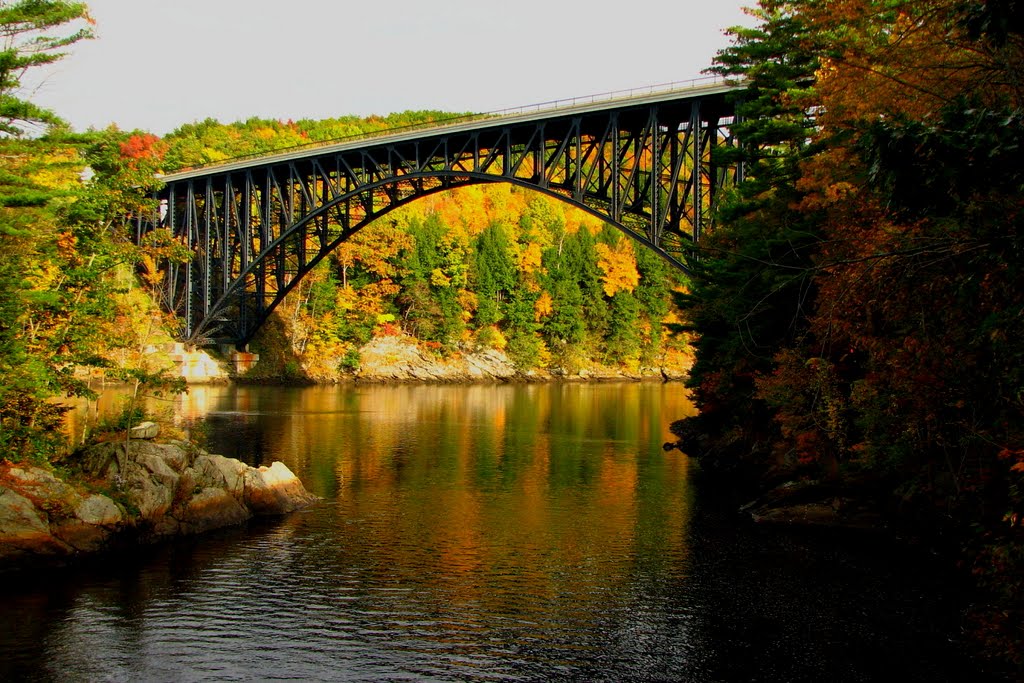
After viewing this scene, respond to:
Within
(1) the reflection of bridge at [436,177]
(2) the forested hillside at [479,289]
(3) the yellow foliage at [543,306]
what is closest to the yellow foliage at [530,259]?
(2) the forested hillside at [479,289]

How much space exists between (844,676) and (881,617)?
283 cm

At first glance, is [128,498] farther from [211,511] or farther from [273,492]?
[273,492]

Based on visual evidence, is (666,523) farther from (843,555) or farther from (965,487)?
(965,487)

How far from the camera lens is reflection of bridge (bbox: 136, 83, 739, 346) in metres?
41.2

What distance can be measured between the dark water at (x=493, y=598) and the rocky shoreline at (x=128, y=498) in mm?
687

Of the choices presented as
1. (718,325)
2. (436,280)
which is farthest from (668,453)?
(436,280)

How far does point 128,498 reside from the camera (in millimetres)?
19953

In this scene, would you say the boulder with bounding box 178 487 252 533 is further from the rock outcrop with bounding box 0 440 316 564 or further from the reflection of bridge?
the reflection of bridge

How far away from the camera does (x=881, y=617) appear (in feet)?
50.1

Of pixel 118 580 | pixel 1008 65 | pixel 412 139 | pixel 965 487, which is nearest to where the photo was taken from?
pixel 1008 65

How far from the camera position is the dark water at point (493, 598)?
43.4 ft

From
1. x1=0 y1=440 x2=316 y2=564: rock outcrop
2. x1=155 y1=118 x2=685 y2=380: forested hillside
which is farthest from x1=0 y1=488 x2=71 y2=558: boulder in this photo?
x1=155 y1=118 x2=685 y2=380: forested hillside

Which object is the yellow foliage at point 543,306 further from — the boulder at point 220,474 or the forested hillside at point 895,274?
the boulder at point 220,474

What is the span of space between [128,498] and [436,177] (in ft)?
113
